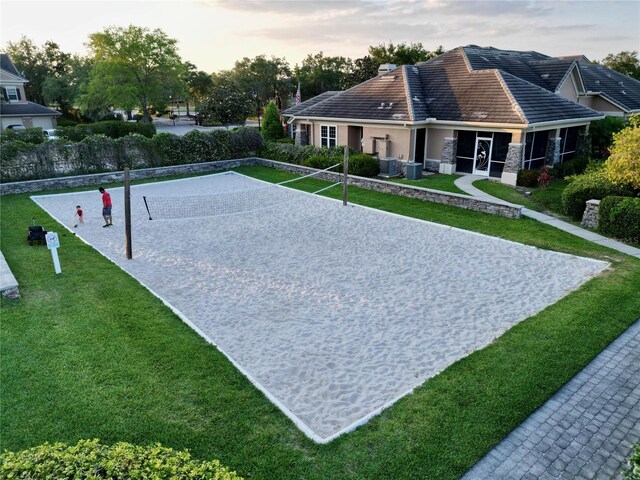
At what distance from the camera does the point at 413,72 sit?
92.0ft

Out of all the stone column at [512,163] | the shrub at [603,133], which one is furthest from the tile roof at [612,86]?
the stone column at [512,163]

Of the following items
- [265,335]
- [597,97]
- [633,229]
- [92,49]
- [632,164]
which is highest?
[92,49]

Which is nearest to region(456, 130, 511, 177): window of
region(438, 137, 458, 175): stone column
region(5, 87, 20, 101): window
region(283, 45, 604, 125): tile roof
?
Result: region(438, 137, 458, 175): stone column

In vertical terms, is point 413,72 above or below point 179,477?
above

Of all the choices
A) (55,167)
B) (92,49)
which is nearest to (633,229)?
(55,167)

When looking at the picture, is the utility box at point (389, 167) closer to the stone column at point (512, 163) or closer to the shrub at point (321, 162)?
the shrub at point (321, 162)

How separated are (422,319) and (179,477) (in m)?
6.60

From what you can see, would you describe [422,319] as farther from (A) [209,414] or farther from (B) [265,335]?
(A) [209,414]

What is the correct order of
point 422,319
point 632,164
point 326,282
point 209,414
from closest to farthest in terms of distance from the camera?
point 209,414
point 422,319
point 326,282
point 632,164

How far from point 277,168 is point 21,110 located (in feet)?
114

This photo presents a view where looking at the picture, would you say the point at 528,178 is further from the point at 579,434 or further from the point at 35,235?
the point at 35,235

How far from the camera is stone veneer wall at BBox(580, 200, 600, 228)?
15.3m

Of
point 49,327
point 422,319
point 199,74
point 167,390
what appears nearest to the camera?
point 167,390

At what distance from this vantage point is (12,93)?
155 feet
